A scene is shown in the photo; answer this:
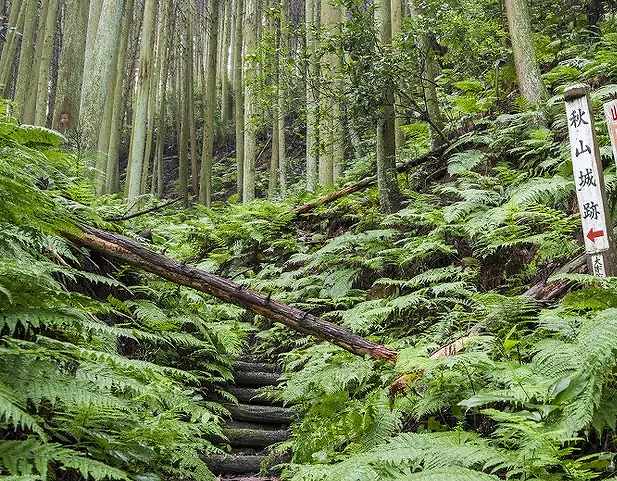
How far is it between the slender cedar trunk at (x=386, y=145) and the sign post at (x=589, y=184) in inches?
133

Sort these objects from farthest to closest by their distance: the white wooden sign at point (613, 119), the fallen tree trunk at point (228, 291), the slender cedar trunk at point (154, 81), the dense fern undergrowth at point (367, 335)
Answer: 1. the slender cedar trunk at point (154, 81)
2. the fallen tree trunk at point (228, 291)
3. the white wooden sign at point (613, 119)
4. the dense fern undergrowth at point (367, 335)

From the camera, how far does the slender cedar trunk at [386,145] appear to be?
23.4ft

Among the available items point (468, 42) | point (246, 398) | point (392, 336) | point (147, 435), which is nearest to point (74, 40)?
point (468, 42)

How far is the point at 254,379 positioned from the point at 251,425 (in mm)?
720

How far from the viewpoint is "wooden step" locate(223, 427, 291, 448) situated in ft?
16.0

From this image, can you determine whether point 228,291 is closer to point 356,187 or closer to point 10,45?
point 356,187

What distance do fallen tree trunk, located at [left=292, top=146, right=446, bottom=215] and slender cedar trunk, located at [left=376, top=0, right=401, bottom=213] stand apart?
0.81 meters

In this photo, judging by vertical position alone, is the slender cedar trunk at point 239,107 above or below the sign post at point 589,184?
above

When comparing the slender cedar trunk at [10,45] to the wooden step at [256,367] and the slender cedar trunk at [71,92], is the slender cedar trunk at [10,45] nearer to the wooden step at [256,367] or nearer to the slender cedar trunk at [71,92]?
the slender cedar trunk at [71,92]

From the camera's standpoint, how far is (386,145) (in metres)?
7.20

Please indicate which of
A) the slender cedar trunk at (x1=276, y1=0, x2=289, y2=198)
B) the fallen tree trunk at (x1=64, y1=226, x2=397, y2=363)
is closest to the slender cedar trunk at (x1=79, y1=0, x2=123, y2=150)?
the slender cedar trunk at (x1=276, y1=0, x2=289, y2=198)

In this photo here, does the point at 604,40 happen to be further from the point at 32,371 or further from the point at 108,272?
the point at 32,371

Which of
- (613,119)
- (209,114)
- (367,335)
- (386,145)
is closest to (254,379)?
(367,335)

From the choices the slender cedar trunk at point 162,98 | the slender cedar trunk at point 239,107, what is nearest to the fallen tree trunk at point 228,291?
the slender cedar trunk at point 239,107
